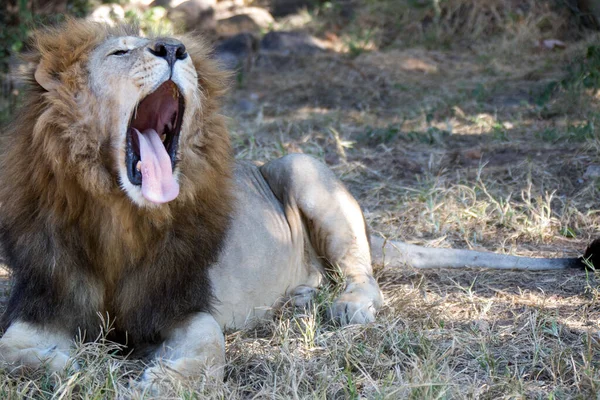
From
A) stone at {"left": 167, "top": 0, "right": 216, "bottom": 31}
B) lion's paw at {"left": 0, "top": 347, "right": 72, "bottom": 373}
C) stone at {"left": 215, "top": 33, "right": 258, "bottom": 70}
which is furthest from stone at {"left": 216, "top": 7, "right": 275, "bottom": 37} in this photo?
lion's paw at {"left": 0, "top": 347, "right": 72, "bottom": 373}

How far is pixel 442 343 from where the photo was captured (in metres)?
3.40

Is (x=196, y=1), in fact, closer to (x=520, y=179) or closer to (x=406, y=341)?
(x=520, y=179)

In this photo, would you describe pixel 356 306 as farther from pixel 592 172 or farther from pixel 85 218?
pixel 592 172

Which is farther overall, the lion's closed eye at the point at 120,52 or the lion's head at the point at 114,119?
the lion's closed eye at the point at 120,52

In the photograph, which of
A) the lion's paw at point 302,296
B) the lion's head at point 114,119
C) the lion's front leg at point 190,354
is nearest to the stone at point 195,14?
the lion's paw at point 302,296

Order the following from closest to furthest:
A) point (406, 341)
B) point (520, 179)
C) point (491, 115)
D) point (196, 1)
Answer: point (406, 341) → point (520, 179) → point (491, 115) → point (196, 1)

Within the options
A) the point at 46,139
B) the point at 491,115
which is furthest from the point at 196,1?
the point at 46,139

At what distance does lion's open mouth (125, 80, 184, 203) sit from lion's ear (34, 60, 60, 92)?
0.98 feet

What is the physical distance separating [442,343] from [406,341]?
15cm

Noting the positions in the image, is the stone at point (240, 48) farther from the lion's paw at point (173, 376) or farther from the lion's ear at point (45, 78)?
the lion's paw at point (173, 376)

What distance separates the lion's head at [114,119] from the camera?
10.3ft

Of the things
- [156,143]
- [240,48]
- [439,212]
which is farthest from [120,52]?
[240,48]

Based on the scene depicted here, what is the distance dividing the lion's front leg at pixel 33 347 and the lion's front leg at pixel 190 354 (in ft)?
1.04

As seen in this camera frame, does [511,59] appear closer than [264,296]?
No
